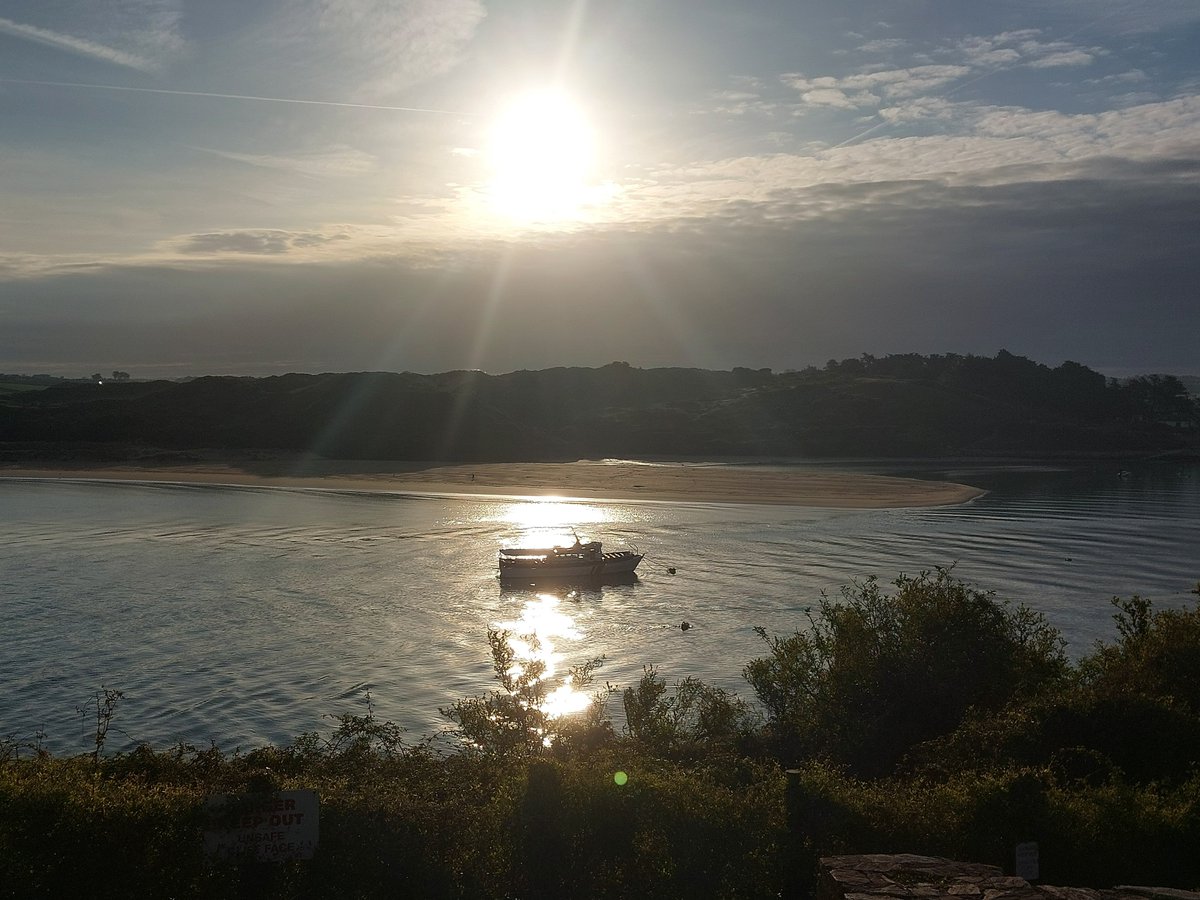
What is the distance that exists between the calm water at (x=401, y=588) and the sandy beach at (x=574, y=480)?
562 cm

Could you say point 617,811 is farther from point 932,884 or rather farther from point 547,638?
point 547,638

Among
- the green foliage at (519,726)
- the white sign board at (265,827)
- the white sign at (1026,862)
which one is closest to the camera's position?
the white sign board at (265,827)

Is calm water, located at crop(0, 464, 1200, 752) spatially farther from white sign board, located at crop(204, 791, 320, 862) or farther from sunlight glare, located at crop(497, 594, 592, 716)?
white sign board, located at crop(204, 791, 320, 862)

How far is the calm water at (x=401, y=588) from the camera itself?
77.7ft

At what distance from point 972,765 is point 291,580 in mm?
30717

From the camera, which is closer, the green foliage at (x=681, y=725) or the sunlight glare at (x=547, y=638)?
the green foliage at (x=681, y=725)

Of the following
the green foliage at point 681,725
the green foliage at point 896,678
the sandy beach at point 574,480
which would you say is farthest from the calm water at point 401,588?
the green foliage at point 896,678

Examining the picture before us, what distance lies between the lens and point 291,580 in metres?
38.7

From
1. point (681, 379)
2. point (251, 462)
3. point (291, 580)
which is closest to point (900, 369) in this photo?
point (681, 379)

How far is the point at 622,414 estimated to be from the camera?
144500 millimetres

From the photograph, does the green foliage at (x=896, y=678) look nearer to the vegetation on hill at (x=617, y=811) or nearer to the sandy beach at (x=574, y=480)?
the vegetation on hill at (x=617, y=811)

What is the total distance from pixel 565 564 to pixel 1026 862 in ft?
106

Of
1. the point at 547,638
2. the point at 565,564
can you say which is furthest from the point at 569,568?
the point at 547,638

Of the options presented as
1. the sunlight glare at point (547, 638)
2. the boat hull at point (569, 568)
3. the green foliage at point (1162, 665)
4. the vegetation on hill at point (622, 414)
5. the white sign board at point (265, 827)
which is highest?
the vegetation on hill at point (622, 414)
